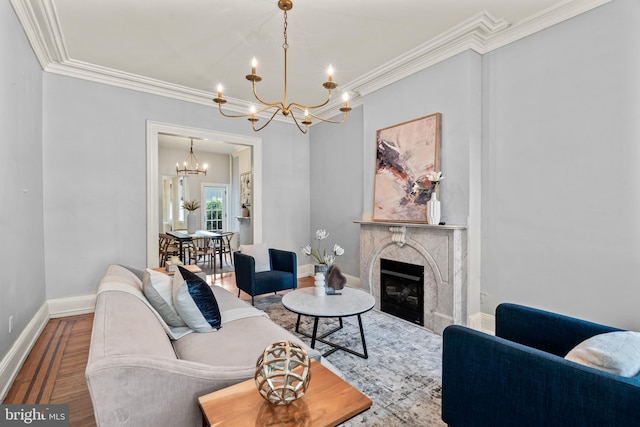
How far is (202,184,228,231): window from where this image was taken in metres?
8.68

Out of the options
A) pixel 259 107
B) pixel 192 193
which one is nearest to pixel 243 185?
pixel 192 193

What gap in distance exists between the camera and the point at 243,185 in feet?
26.8

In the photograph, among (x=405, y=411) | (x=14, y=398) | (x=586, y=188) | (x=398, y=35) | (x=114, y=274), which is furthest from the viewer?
(x=398, y=35)

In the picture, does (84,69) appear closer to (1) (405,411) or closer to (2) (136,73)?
(2) (136,73)

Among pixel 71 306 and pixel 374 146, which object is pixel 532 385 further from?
pixel 71 306

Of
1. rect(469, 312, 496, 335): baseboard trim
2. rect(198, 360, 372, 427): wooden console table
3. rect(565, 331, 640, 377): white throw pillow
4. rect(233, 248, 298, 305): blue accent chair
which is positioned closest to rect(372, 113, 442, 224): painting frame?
rect(469, 312, 496, 335): baseboard trim

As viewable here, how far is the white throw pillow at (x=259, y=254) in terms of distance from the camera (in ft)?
13.6

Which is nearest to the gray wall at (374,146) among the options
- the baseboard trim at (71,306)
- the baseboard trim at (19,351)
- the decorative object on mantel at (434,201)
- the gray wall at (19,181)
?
the decorative object on mantel at (434,201)

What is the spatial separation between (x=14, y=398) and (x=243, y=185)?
6.47 metres

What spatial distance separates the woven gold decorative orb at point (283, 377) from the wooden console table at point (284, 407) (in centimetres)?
4

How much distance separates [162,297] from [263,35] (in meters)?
2.62

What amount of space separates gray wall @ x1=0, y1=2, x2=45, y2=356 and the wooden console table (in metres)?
2.18

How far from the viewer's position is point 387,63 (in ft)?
11.7

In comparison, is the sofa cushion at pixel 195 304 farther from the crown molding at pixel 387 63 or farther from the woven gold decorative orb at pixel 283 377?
the crown molding at pixel 387 63
